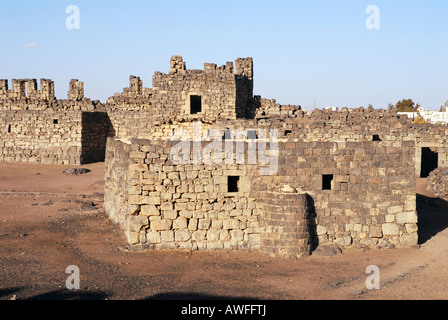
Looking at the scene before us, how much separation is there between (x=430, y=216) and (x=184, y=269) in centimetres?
843

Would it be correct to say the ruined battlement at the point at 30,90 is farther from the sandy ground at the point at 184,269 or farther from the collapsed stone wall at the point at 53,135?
the sandy ground at the point at 184,269

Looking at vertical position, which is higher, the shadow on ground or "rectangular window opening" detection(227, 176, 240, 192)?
"rectangular window opening" detection(227, 176, 240, 192)

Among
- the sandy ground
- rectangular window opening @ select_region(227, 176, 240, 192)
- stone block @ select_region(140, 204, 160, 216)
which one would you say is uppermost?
rectangular window opening @ select_region(227, 176, 240, 192)

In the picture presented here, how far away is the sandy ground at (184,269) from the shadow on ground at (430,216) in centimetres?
6

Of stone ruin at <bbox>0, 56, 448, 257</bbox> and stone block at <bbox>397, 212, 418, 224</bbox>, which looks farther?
stone block at <bbox>397, 212, 418, 224</bbox>

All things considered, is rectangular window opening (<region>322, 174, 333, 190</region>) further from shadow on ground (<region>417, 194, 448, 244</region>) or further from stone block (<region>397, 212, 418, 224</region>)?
shadow on ground (<region>417, 194, 448, 244</region>)

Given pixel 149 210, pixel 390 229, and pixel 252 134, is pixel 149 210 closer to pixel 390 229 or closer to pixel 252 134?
pixel 390 229

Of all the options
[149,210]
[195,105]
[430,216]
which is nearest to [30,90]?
[195,105]

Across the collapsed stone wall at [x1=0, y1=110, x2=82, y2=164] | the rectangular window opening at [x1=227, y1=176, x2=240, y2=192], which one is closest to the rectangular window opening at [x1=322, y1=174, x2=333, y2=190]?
the rectangular window opening at [x1=227, y1=176, x2=240, y2=192]

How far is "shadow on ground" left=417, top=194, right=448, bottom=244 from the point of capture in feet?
42.7

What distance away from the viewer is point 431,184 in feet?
63.1

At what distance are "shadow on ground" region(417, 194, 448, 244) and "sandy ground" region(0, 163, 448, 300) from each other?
2.3 inches
